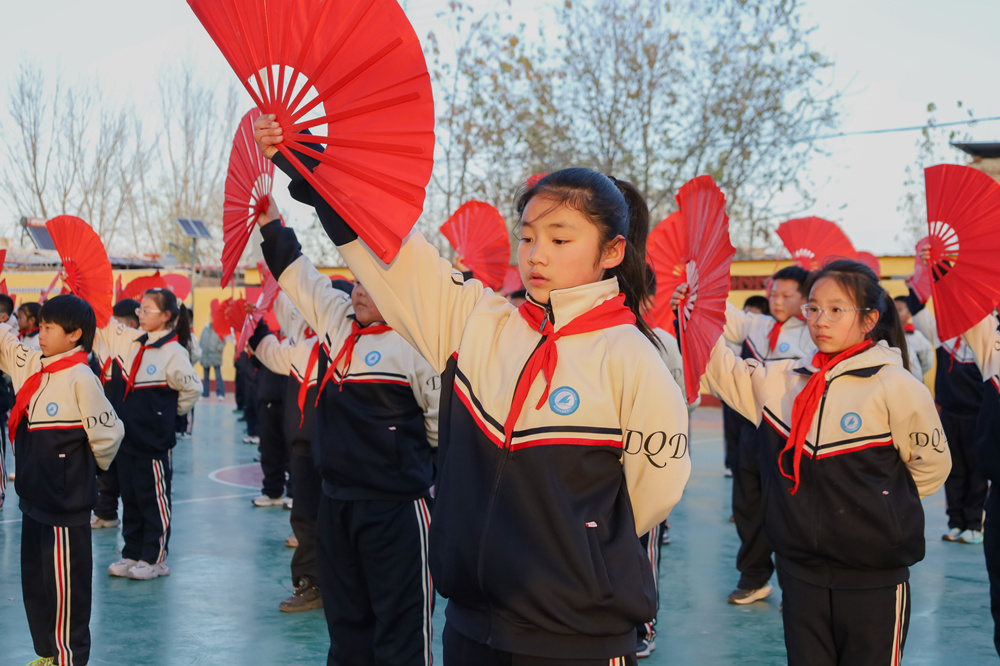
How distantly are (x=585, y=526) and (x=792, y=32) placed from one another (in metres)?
18.1

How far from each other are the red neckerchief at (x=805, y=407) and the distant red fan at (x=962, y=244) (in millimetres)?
956

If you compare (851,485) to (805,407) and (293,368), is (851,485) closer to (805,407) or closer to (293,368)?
(805,407)

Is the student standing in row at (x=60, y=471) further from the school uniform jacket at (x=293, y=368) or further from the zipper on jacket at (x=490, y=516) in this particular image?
the zipper on jacket at (x=490, y=516)

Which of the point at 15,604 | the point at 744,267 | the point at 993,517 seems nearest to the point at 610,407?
the point at 993,517

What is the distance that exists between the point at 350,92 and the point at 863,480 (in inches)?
82.1

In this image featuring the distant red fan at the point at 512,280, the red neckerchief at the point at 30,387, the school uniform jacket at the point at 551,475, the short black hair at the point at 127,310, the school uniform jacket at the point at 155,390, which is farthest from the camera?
the short black hair at the point at 127,310

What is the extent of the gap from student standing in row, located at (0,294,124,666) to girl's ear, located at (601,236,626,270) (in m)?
2.86

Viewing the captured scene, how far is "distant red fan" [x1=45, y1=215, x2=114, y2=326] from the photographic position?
4.65m

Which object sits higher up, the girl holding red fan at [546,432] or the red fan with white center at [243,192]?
the red fan with white center at [243,192]

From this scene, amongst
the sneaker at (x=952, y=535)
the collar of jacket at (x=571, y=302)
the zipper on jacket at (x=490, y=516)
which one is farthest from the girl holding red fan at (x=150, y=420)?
the sneaker at (x=952, y=535)

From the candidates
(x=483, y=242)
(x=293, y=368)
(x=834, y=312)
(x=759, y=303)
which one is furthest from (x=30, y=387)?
(x=759, y=303)

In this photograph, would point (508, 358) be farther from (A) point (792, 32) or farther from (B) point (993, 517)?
(A) point (792, 32)

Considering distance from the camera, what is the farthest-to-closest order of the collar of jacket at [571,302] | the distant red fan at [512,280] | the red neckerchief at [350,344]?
the distant red fan at [512,280], the red neckerchief at [350,344], the collar of jacket at [571,302]

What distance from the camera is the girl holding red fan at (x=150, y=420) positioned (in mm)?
5426
